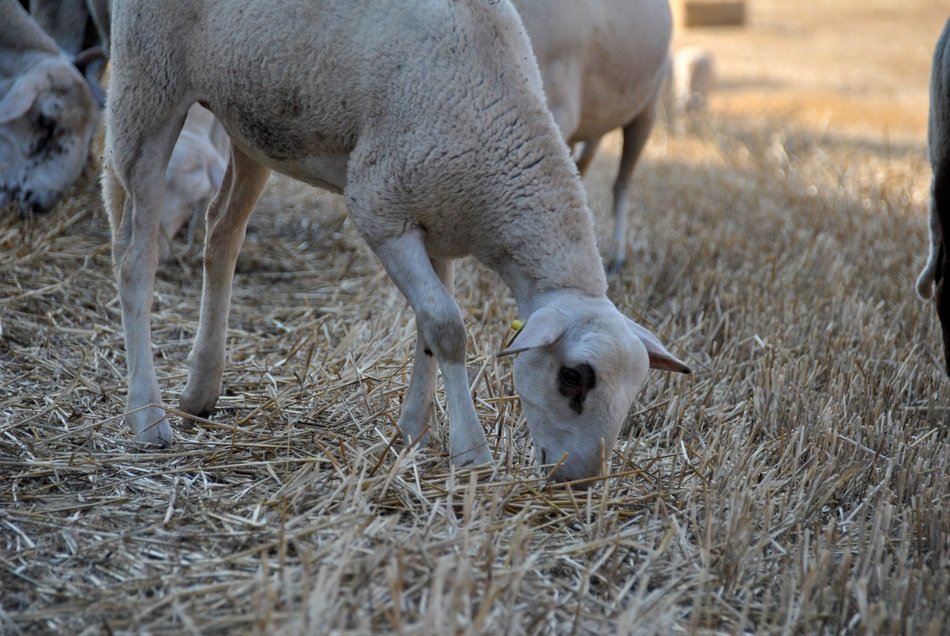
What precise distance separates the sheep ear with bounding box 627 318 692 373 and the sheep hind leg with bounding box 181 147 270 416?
4.65 ft

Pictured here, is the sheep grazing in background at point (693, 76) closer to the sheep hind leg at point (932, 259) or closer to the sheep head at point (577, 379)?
the sheep hind leg at point (932, 259)

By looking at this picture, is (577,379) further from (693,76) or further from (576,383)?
(693,76)

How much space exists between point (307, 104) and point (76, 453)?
1182 millimetres

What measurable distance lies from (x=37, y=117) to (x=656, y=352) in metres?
4.01

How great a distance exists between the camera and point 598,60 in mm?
5523

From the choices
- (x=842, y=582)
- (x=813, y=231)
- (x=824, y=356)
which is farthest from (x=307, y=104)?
(x=813, y=231)

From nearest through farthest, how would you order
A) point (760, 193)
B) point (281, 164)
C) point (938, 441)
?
point (281, 164) < point (938, 441) < point (760, 193)

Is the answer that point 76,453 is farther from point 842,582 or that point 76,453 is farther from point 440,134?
point 842,582

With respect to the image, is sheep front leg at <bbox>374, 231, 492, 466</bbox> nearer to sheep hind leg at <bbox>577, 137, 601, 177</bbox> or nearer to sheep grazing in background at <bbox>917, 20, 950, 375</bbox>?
sheep grazing in background at <bbox>917, 20, 950, 375</bbox>

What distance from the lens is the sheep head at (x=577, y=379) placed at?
2971 mm

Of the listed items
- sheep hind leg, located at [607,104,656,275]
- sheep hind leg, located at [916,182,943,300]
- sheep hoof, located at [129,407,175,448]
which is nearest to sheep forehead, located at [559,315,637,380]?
sheep hoof, located at [129,407,175,448]

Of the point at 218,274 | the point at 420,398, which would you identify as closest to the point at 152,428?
the point at 218,274

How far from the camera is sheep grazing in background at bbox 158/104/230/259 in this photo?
5.40 metres

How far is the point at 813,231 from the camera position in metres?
6.68
